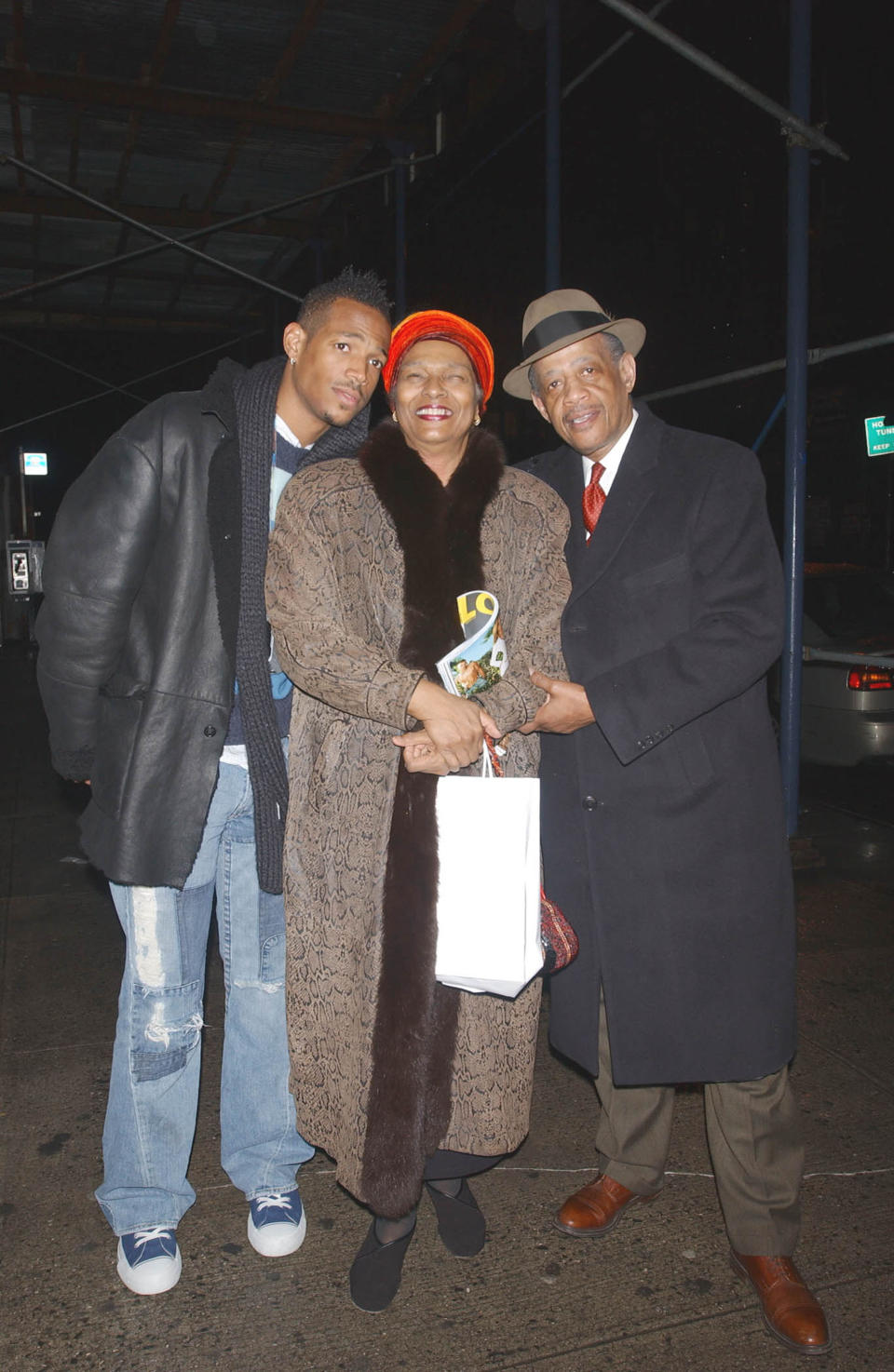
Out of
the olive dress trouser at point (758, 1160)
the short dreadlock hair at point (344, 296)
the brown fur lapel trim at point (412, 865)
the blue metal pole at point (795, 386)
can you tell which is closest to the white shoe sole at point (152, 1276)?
the brown fur lapel trim at point (412, 865)

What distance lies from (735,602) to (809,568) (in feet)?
20.0

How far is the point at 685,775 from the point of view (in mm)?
2246

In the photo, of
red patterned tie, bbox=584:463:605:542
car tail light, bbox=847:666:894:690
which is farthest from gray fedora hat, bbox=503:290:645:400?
car tail light, bbox=847:666:894:690

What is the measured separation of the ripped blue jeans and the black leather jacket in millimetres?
139

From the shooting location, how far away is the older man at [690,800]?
7.22 ft

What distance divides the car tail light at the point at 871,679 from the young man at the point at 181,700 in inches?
201

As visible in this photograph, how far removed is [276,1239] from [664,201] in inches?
315

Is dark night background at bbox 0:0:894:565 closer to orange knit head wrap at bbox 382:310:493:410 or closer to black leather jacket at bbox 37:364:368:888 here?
orange knit head wrap at bbox 382:310:493:410

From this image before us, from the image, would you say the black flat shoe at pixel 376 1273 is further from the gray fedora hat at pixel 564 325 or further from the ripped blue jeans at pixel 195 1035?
the gray fedora hat at pixel 564 325

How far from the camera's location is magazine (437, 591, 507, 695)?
82.0 inches

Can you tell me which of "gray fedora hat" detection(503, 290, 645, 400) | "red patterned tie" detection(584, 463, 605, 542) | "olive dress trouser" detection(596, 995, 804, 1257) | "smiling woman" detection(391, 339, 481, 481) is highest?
"gray fedora hat" detection(503, 290, 645, 400)

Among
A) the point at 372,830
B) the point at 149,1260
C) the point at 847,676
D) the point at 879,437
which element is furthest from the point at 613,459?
the point at 847,676

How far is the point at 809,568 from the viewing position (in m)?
7.85

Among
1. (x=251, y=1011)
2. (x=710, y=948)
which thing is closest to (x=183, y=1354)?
(x=251, y=1011)
